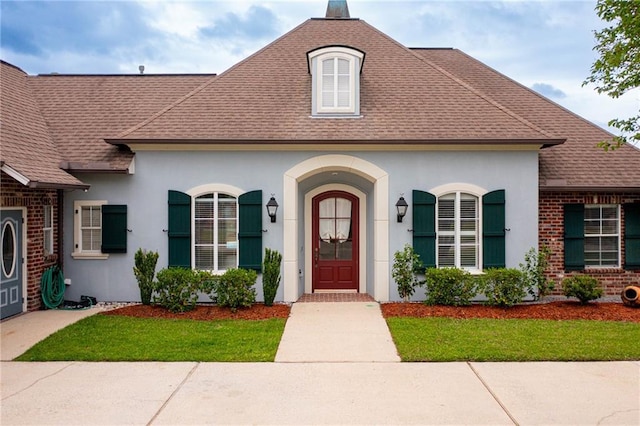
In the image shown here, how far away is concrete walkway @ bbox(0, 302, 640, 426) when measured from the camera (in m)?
4.86

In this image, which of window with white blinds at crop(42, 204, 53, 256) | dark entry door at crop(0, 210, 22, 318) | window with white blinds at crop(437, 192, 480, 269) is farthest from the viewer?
window with white blinds at crop(437, 192, 480, 269)

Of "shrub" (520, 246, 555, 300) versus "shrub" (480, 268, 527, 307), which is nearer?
"shrub" (480, 268, 527, 307)

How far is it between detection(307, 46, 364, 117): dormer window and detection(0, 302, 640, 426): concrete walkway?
5.88m

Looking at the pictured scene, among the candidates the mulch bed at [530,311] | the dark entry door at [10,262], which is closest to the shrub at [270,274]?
the mulch bed at [530,311]

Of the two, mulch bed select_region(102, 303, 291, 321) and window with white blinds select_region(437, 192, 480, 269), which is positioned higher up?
window with white blinds select_region(437, 192, 480, 269)

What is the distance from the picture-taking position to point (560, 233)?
432 inches

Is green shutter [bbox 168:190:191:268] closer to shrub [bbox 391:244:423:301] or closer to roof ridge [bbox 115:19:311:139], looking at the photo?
roof ridge [bbox 115:19:311:139]

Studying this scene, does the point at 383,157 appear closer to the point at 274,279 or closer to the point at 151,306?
the point at 274,279

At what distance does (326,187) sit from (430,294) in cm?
381

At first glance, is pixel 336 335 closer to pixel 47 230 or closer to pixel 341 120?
pixel 341 120

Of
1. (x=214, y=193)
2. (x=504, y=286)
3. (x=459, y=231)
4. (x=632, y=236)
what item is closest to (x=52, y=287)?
(x=214, y=193)

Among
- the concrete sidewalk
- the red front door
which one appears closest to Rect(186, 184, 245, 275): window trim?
the red front door

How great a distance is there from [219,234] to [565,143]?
9005 millimetres

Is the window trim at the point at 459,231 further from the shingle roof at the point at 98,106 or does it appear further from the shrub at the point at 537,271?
the shingle roof at the point at 98,106
